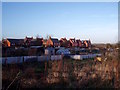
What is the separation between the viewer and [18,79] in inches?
198

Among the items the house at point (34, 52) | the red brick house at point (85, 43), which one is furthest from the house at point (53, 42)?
Answer: the house at point (34, 52)

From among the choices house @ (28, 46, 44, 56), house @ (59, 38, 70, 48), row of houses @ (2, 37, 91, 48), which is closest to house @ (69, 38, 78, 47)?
row of houses @ (2, 37, 91, 48)

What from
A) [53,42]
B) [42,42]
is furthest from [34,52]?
[42,42]

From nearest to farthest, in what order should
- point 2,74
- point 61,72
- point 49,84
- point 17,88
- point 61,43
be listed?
1. point 17,88
2. point 49,84
3. point 2,74
4. point 61,72
5. point 61,43

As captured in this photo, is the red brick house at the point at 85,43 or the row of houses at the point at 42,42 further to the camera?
the red brick house at the point at 85,43

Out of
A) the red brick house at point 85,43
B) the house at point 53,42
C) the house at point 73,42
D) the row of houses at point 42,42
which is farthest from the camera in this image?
the red brick house at point 85,43

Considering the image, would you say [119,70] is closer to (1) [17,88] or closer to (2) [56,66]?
(2) [56,66]

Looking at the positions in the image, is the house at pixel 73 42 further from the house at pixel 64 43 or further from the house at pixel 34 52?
the house at pixel 34 52

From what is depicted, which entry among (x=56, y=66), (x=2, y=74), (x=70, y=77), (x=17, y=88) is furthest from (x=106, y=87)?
(x=2, y=74)

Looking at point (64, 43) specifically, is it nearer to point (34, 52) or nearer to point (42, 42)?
point (42, 42)

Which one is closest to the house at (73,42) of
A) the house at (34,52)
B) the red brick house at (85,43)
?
the red brick house at (85,43)

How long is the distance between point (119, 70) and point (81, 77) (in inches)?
57.9

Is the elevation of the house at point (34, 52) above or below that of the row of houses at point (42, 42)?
below

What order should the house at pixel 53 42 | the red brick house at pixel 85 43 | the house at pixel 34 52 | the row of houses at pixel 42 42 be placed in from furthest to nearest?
the red brick house at pixel 85 43, the house at pixel 53 42, the row of houses at pixel 42 42, the house at pixel 34 52
